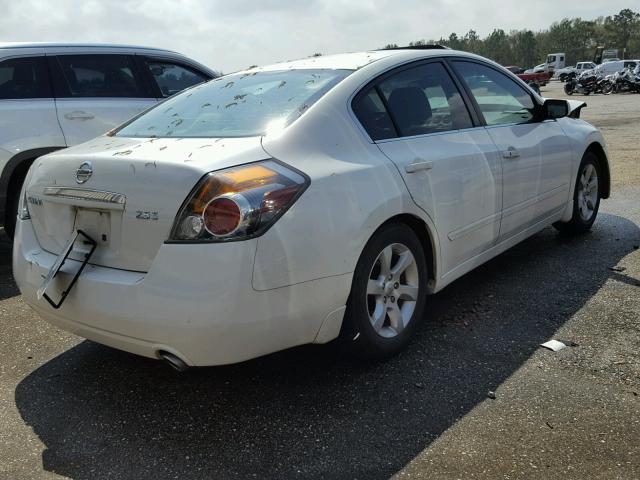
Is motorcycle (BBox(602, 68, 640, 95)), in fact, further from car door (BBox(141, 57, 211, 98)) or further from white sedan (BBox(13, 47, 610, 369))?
white sedan (BBox(13, 47, 610, 369))

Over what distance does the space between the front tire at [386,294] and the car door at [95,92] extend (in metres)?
3.70

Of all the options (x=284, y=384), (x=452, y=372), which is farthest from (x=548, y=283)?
(x=284, y=384)

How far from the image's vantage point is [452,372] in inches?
122

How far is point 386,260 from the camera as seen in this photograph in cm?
305

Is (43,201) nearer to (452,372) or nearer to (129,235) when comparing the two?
(129,235)

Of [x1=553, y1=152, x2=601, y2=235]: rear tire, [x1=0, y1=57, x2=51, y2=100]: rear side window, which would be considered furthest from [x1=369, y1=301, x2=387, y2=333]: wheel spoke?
[x1=0, y1=57, x2=51, y2=100]: rear side window

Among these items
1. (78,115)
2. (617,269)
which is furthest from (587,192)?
(78,115)

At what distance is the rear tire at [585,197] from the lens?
518cm

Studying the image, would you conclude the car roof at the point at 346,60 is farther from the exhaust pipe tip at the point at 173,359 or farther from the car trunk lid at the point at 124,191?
the exhaust pipe tip at the point at 173,359

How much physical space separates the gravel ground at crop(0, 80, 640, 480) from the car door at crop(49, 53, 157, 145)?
7.29 ft

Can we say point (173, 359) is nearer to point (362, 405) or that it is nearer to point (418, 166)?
point (362, 405)

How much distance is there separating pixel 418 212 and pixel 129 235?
4.80 ft

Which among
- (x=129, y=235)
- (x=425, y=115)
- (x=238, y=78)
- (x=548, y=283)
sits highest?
(x=238, y=78)

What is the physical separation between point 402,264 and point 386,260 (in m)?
0.16
